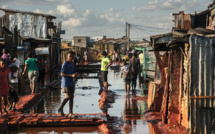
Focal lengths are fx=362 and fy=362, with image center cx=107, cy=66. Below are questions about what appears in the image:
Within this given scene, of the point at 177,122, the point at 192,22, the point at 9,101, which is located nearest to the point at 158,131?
the point at 177,122

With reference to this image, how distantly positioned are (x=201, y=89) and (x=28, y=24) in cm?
2955

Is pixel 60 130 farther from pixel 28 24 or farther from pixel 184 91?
pixel 28 24

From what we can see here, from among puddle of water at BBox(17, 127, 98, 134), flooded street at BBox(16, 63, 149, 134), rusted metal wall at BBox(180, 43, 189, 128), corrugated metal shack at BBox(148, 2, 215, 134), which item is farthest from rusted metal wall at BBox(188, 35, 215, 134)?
puddle of water at BBox(17, 127, 98, 134)

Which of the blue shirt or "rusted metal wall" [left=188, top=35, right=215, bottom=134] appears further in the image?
the blue shirt

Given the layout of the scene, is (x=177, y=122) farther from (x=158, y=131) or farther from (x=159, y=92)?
(x=159, y=92)

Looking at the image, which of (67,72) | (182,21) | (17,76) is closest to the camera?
(67,72)

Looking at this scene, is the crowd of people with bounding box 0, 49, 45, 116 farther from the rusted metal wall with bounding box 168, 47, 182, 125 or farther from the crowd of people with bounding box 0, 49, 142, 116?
the rusted metal wall with bounding box 168, 47, 182, 125

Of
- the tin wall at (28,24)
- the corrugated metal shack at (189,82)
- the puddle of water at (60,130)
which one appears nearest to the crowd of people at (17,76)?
the puddle of water at (60,130)

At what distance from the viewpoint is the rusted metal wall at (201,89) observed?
7773 millimetres

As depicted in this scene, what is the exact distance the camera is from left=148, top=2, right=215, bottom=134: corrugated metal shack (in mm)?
7770

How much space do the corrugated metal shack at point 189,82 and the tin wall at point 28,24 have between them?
25.7m

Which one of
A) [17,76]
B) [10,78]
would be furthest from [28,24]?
[10,78]

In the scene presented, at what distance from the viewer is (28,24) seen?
3531 cm

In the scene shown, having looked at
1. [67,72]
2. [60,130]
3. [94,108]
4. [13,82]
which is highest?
[67,72]
